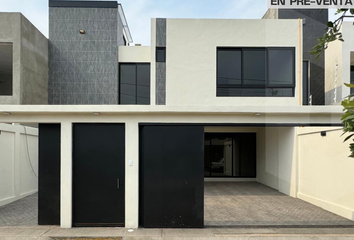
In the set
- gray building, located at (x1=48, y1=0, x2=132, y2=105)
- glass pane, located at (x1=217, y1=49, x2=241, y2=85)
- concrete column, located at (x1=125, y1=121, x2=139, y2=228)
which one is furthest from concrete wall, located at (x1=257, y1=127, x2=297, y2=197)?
gray building, located at (x1=48, y1=0, x2=132, y2=105)

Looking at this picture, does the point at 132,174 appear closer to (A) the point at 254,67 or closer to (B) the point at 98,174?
(B) the point at 98,174

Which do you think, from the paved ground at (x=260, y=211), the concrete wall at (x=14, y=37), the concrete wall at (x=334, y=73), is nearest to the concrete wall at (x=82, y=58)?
the concrete wall at (x=14, y=37)

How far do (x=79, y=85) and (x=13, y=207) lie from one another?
5245mm

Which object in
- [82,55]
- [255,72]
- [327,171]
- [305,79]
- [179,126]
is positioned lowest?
[327,171]

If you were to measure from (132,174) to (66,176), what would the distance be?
148cm

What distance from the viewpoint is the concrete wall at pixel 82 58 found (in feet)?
34.5

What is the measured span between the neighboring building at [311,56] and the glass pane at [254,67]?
134 inches

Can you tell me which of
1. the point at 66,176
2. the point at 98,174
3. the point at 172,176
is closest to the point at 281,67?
the point at 172,176

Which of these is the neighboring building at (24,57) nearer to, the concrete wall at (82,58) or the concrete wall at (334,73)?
the concrete wall at (82,58)

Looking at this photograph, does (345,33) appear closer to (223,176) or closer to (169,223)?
(223,176)

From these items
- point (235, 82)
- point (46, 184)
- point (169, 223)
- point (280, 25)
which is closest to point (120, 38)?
Result: point (235, 82)

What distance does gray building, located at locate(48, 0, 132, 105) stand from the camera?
A: 10.5 metres

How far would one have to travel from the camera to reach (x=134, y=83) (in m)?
10.7

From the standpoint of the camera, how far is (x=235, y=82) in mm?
9477
